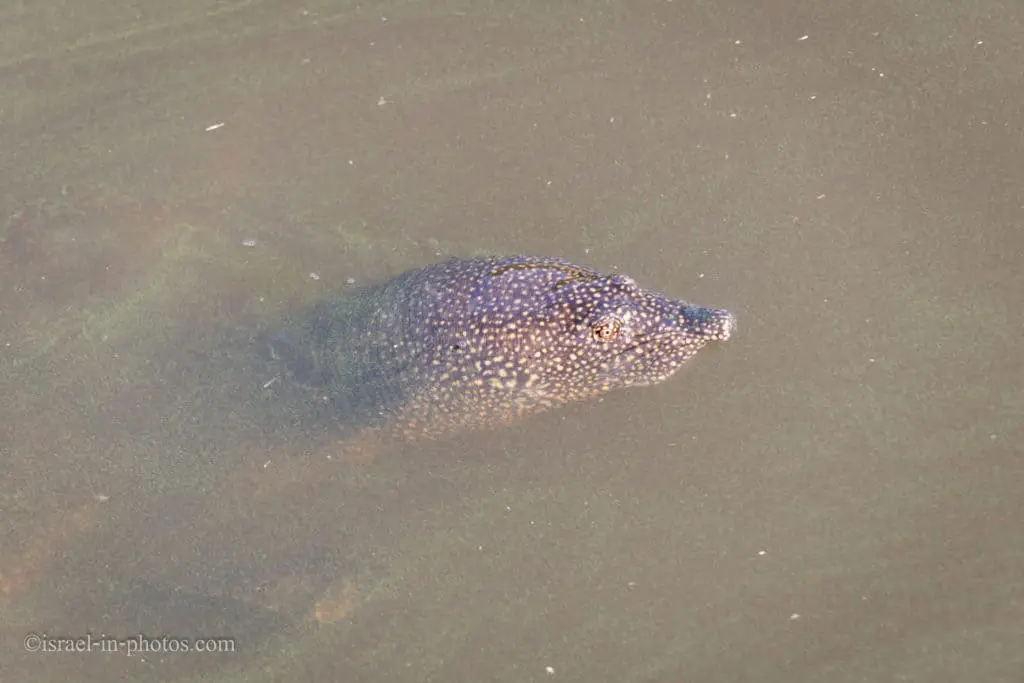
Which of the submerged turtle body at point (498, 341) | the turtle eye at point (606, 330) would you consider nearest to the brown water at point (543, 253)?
the submerged turtle body at point (498, 341)

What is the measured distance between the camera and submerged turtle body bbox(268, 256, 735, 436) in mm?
4801

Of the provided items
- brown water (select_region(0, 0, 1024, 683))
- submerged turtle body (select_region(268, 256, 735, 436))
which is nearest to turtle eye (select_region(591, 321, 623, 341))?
submerged turtle body (select_region(268, 256, 735, 436))

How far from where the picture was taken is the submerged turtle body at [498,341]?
4.80 m

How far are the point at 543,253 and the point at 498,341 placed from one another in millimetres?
1151

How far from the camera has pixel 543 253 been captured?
5750 mm

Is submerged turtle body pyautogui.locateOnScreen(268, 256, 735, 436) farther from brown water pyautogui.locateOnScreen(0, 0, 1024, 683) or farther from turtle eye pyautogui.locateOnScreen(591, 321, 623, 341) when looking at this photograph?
brown water pyautogui.locateOnScreen(0, 0, 1024, 683)

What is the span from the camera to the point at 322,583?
17.1ft

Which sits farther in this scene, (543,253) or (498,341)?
(543,253)

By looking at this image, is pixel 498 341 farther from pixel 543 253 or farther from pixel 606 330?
pixel 543 253

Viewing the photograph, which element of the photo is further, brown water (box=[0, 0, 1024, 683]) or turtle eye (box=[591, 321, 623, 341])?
brown water (box=[0, 0, 1024, 683])

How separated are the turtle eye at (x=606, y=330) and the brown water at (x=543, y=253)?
647mm

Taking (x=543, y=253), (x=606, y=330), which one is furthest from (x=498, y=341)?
(x=543, y=253)

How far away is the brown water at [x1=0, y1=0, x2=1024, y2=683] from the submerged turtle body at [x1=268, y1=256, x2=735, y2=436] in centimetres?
29

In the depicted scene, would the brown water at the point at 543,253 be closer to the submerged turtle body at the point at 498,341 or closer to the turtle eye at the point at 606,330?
the submerged turtle body at the point at 498,341
